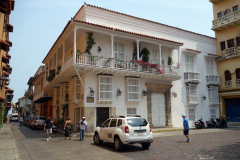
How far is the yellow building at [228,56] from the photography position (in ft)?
78.7

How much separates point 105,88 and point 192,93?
1015 centimetres

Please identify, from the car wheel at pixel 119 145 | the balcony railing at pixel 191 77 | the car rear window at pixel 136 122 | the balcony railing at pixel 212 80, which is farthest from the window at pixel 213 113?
the car wheel at pixel 119 145

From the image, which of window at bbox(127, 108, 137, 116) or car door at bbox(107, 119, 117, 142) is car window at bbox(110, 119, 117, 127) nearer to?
car door at bbox(107, 119, 117, 142)

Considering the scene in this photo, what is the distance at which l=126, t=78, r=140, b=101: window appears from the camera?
18.7m

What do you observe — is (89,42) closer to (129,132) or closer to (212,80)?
(129,132)

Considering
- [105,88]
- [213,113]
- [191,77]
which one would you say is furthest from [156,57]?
[213,113]

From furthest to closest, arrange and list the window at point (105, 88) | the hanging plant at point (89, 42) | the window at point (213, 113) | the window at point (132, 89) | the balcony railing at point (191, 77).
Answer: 1. the window at point (213, 113)
2. the balcony railing at point (191, 77)
3. the window at point (132, 89)
4. the hanging plant at point (89, 42)
5. the window at point (105, 88)

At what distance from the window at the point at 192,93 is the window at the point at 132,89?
640 centimetres

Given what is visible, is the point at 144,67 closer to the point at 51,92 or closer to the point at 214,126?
the point at 214,126

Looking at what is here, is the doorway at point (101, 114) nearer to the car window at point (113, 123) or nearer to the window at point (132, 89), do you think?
the window at point (132, 89)

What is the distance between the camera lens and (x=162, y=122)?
20750mm

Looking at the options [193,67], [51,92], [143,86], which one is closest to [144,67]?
[143,86]

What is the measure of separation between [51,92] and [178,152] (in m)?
22.9

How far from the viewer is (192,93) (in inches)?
893
